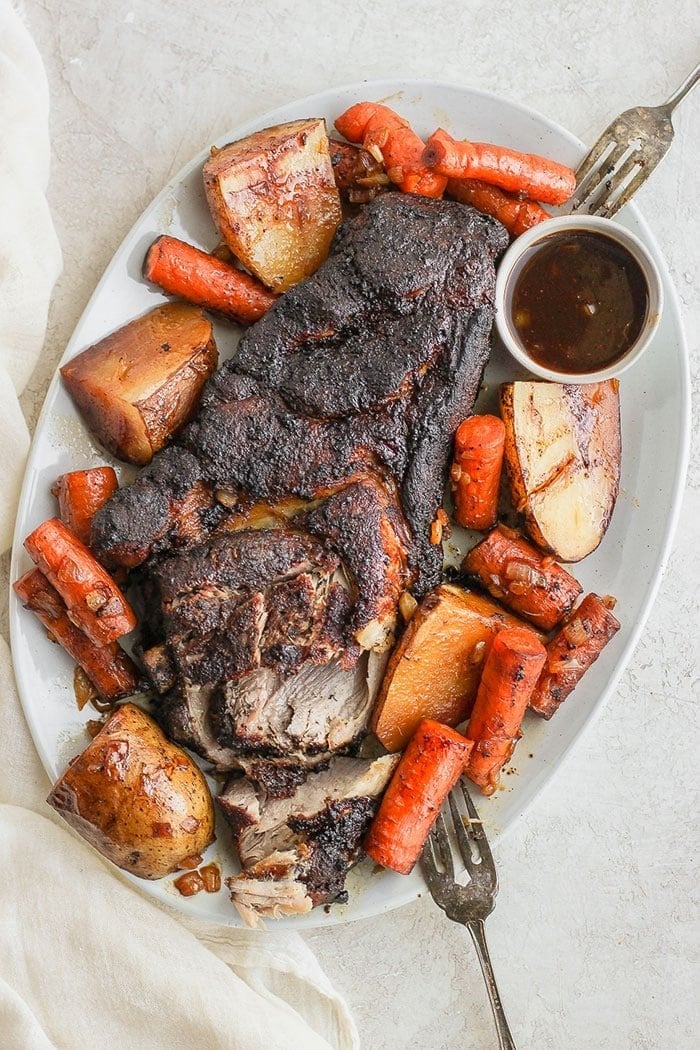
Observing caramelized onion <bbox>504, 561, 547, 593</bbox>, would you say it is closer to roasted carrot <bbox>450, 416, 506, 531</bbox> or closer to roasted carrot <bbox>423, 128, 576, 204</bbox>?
roasted carrot <bbox>450, 416, 506, 531</bbox>

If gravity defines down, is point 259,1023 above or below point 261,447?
below

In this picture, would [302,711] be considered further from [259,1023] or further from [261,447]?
[259,1023]

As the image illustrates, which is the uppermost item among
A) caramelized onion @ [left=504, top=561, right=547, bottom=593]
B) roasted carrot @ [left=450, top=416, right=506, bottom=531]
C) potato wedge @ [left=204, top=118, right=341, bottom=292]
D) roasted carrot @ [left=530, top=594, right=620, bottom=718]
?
potato wedge @ [left=204, top=118, right=341, bottom=292]

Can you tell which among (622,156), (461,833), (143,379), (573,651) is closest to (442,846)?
(461,833)

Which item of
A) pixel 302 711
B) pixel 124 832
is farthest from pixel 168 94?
pixel 124 832

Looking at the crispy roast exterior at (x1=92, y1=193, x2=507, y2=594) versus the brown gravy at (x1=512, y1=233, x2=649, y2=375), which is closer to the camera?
the crispy roast exterior at (x1=92, y1=193, x2=507, y2=594)

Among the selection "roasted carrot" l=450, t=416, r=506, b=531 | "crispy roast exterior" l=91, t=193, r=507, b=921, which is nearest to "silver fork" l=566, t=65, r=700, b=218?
"crispy roast exterior" l=91, t=193, r=507, b=921
